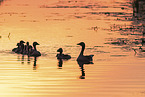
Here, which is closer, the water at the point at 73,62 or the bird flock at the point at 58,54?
the water at the point at 73,62

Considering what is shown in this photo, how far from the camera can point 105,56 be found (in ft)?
95.5

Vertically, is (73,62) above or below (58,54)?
below

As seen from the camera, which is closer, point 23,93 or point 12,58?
point 23,93

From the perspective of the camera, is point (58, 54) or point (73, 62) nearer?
point (73, 62)

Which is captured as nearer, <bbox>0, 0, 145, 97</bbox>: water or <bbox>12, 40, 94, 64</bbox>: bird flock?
<bbox>0, 0, 145, 97</bbox>: water

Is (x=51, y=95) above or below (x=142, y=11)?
below

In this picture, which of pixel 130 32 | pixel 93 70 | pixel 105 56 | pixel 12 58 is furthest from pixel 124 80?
pixel 130 32

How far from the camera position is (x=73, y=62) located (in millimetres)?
28062

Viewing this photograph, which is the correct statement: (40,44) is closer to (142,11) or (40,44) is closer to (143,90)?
(143,90)

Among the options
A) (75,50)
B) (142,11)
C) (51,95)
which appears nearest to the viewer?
(51,95)

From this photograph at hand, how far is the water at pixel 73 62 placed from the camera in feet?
63.9

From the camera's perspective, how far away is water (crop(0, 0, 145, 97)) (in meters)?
19.5

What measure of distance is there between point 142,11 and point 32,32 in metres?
21.8

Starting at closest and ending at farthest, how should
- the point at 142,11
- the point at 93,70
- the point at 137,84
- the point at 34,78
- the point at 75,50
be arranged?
the point at 137,84, the point at 34,78, the point at 93,70, the point at 75,50, the point at 142,11
